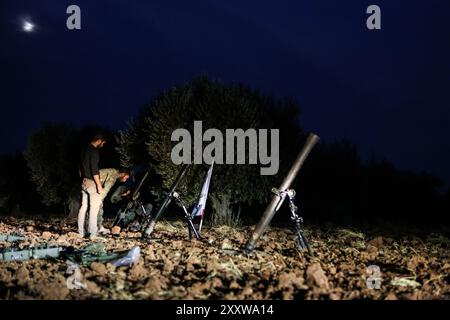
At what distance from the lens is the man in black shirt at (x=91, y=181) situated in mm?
8859

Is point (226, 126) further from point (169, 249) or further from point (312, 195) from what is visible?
point (312, 195)

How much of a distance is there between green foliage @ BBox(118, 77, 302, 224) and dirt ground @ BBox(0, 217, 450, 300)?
5.38 m

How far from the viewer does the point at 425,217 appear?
56.9ft

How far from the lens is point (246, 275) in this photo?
5219 mm

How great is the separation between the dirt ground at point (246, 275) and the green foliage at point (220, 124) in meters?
5.38

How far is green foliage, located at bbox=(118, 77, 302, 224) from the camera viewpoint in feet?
42.6

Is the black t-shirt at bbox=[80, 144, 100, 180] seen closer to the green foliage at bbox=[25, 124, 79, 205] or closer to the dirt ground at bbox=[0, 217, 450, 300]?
the dirt ground at bbox=[0, 217, 450, 300]

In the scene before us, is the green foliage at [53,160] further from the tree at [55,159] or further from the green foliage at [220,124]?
the green foliage at [220,124]

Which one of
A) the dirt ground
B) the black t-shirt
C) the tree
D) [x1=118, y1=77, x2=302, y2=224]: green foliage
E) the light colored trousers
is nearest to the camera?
the dirt ground

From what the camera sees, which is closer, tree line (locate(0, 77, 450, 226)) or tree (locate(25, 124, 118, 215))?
tree line (locate(0, 77, 450, 226))

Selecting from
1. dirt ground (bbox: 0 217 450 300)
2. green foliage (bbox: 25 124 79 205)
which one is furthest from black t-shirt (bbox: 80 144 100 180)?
green foliage (bbox: 25 124 79 205)

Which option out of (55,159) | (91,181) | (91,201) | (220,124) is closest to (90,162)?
(91,181)
